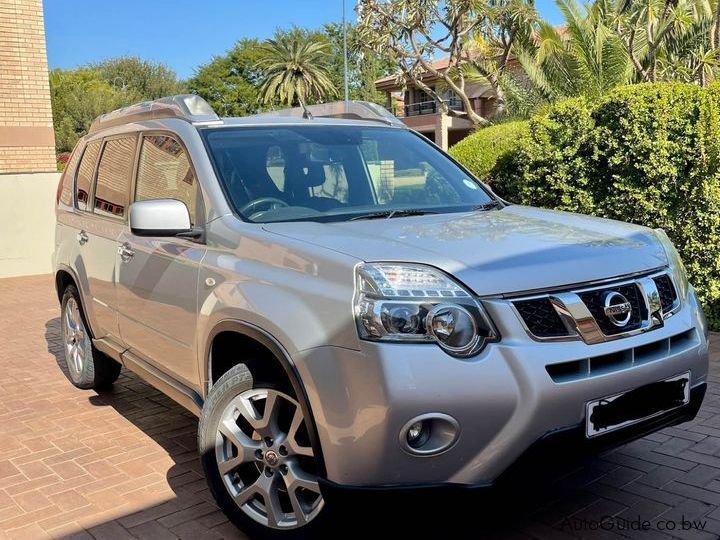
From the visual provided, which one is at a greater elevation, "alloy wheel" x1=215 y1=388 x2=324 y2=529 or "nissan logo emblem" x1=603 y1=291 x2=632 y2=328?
"nissan logo emblem" x1=603 y1=291 x2=632 y2=328

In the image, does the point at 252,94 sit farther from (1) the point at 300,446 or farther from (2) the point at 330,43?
(1) the point at 300,446

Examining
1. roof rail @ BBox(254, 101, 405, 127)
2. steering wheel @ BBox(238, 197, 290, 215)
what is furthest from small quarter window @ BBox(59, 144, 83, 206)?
steering wheel @ BBox(238, 197, 290, 215)

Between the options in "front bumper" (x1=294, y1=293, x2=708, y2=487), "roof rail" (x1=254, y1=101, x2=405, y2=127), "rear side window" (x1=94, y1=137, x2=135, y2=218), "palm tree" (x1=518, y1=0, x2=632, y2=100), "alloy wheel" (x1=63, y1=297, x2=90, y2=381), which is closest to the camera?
"front bumper" (x1=294, y1=293, x2=708, y2=487)

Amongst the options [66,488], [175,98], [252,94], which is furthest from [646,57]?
[252,94]

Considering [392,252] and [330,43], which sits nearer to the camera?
[392,252]

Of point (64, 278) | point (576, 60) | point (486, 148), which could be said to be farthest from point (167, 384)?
point (576, 60)

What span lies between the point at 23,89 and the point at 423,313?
13.0 meters

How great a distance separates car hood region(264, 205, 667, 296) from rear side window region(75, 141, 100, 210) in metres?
2.42

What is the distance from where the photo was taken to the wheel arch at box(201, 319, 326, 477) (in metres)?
2.60

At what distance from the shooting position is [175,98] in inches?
162

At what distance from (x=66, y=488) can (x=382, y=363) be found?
233cm

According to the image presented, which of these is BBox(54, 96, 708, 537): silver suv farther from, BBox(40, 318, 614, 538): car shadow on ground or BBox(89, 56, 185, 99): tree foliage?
BBox(89, 56, 185, 99): tree foliage

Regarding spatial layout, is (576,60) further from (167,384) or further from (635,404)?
(635,404)

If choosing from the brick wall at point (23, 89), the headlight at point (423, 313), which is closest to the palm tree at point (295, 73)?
the brick wall at point (23, 89)
